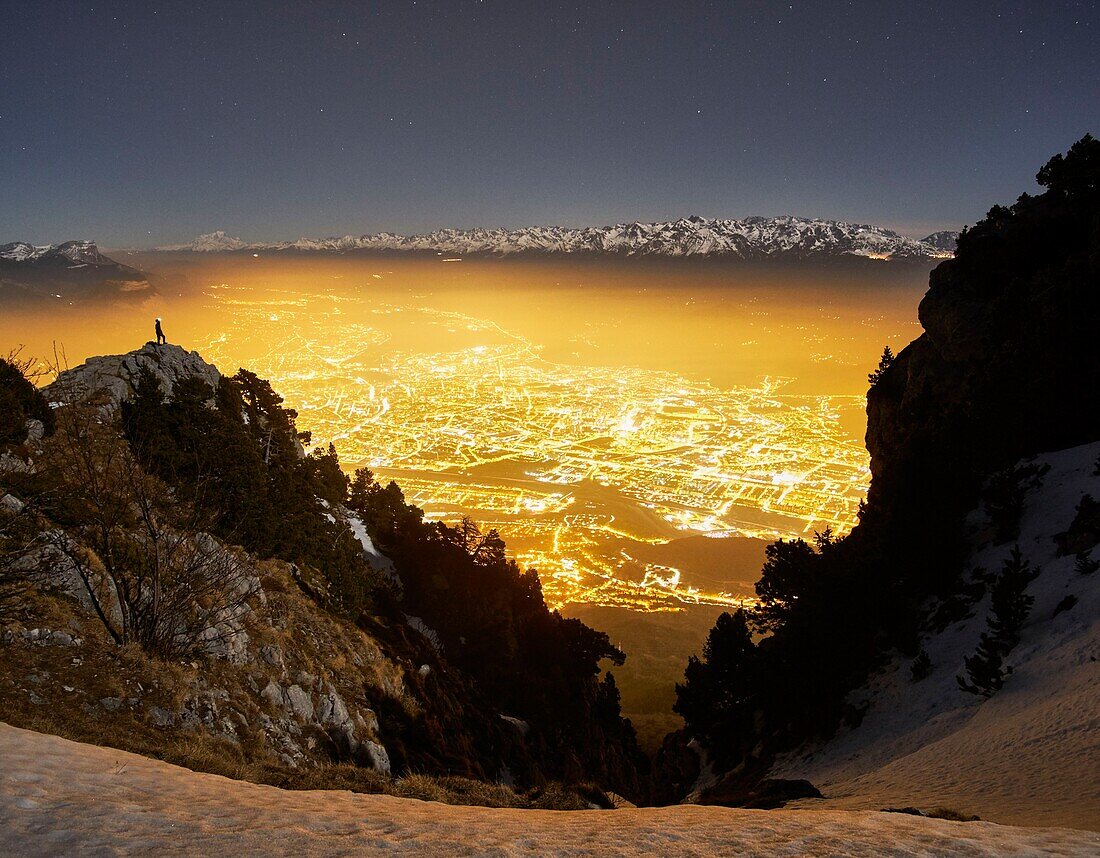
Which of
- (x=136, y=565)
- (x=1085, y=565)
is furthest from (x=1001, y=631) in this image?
(x=136, y=565)

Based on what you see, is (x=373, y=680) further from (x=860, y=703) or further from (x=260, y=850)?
(x=860, y=703)

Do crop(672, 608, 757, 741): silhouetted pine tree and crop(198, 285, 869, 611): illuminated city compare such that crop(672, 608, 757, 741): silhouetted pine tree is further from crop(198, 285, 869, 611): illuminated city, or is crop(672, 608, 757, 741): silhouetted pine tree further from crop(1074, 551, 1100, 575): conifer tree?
crop(198, 285, 869, 611): illuminated city

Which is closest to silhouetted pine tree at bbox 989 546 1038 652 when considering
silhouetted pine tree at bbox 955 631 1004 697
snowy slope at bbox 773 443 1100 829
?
snowy slope at bbox 773 443 1100 829

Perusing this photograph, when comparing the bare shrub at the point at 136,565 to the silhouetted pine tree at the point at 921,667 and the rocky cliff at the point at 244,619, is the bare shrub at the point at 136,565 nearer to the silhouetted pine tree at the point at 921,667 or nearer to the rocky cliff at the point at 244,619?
the rocky cliff at the point at 244,619

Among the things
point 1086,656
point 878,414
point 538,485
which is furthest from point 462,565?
point 538,485

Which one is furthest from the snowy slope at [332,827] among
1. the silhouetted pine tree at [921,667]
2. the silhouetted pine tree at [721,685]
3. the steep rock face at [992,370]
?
the steep rock face at [992,370]

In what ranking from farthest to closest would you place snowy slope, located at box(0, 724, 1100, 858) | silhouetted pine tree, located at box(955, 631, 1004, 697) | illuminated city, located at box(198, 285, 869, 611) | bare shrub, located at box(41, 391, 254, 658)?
illuminated city, located at box(198, 285, 869, 611), silhouetted pine tree, located at box(955, 631, 1004, 697), bare shrub, located at box(41, 391, 254, 658), snowy slope, located at box(0, 724, 1100, 858)

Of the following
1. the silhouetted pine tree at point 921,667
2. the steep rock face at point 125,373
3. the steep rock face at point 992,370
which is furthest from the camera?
the steep rock face at point 992,370
